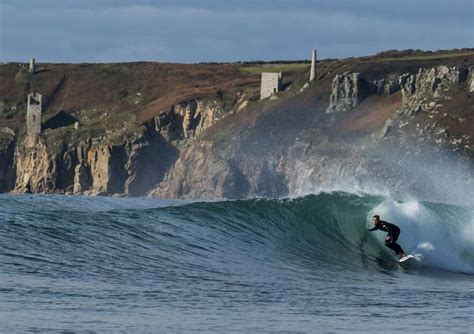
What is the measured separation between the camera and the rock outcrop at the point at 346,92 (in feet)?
285

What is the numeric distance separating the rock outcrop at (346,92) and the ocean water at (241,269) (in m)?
56.2

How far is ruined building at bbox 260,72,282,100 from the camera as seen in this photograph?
308ft

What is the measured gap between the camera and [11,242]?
2131 centimetres

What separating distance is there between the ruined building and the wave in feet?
206

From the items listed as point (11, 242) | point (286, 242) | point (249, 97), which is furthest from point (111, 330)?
point (249, 97)

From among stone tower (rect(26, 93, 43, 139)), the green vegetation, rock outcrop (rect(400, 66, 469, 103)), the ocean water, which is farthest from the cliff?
the ocean water

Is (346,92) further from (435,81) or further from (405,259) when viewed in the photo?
(405,259)

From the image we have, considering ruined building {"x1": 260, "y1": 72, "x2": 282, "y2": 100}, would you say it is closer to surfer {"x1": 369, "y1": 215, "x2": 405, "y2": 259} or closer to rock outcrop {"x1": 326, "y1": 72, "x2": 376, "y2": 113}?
rock outcrop {"x1": 326, "y1": 72, "x2": 376, "y2": 113}

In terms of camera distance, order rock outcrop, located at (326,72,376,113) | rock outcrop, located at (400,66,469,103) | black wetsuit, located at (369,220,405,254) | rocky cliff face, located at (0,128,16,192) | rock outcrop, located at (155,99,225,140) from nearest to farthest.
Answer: black wetsuit, located at (369,220,405,254)
rock outcrop, located at (400,66,469,103)
rock outcrop, located at (326,72,376,113)
rock outcrop, located at (155,99,225,140)
rocky cliff face, located at (0,128,16,192)

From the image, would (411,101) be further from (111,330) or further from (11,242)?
(111,330)

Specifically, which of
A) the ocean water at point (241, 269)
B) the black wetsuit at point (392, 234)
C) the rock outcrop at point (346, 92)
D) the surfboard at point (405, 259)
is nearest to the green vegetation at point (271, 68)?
the rock outcrop at point (346, 92)

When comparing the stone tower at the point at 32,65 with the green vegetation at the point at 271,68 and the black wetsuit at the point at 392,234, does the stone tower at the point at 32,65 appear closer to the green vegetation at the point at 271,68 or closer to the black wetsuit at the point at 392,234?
the green vegetation at the point at 271,68

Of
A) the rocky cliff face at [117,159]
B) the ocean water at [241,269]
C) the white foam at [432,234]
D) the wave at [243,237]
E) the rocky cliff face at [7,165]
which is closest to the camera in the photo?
the ocean water at [241,269]

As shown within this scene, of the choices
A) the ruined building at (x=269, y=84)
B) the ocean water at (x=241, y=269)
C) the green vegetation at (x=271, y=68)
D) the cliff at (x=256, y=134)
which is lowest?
the ocean water at (x=241, y=269)
